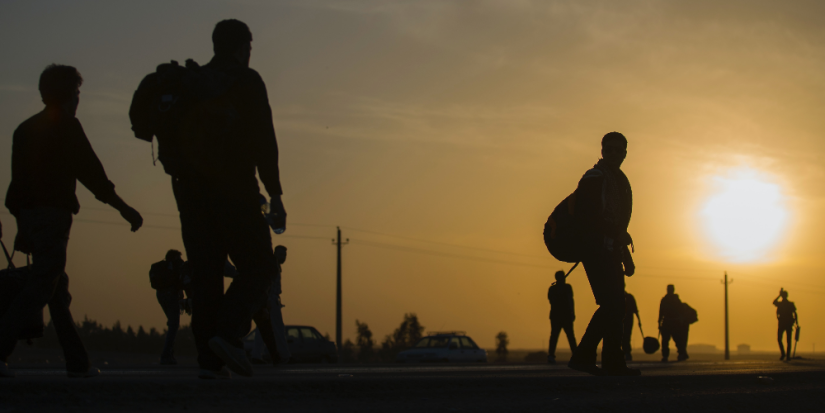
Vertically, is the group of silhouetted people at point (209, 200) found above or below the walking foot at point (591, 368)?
above

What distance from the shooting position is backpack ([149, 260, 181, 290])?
7.97 meters

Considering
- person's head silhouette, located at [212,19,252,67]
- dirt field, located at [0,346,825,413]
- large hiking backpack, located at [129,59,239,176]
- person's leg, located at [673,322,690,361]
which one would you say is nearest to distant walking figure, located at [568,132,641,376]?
dirt field, located at [0,346,825,413]

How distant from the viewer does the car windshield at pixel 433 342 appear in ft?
105

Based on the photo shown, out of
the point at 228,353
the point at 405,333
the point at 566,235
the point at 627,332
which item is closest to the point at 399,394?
the point at 228,353

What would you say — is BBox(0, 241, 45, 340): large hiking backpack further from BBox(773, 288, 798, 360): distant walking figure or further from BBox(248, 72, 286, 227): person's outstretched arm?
BBox(773, 288, 798, 360): distant walking figure

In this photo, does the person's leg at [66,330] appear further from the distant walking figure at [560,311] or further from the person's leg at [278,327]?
the distant walking figure at [560,311]

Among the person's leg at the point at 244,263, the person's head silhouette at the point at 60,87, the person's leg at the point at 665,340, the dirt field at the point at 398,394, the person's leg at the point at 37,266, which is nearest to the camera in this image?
the dirt field at the point at 398,394

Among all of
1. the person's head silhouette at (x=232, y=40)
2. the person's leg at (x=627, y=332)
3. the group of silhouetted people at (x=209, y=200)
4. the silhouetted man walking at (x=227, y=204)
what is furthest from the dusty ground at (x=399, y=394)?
the person's leg at (x=627, y=332)

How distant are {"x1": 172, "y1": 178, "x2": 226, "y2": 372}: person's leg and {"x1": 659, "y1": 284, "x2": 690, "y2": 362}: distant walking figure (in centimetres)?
1870

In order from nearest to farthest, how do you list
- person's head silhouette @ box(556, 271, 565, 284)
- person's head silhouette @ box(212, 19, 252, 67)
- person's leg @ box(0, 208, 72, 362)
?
person's head silhouette @ box(212, 19, 252, 67)
person's leg @ box(0, 208, 72, 362)
person's head silhouette @ box(556, 271, 565, 284)

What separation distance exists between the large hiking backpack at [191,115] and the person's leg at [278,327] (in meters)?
6.70

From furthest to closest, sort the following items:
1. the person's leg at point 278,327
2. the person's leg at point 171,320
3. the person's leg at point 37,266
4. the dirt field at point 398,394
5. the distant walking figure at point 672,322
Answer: the distant walking figure at point 672,322 < the person's leg at point 171,320 < the person's leg at point 278,327 < the person's leg at point 37,266 < the dirt field at point 398,394

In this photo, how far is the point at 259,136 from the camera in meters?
4.07

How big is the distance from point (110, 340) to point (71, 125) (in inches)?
2709
